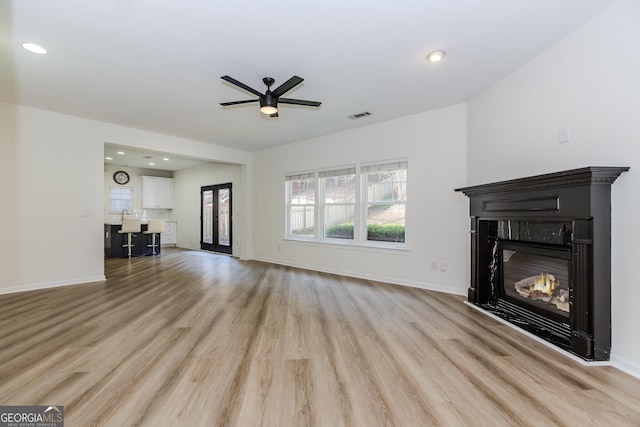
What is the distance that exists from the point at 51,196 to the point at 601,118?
22.4ft

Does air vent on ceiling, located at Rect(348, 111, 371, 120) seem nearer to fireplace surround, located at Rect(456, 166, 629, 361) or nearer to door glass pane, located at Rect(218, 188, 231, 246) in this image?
fireplace surround, located at Rect(456, 166, 629, 361)

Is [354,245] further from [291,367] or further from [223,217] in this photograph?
[223,217]

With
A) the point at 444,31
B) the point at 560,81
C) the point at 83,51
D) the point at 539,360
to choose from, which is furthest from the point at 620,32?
the point at 83,51

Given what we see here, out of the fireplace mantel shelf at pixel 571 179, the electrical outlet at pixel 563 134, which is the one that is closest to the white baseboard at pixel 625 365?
the fireplace mantel shelf at pixel 571 179

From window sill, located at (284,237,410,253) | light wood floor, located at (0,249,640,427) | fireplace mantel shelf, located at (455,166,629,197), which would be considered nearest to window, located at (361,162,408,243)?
window sill, located at (284,237,410,253)

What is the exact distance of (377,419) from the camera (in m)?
1.56

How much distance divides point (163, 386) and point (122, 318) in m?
1.65

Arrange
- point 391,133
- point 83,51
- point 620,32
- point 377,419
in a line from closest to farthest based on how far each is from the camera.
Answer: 1. point 377,419
2. point 620,32
3. point 83,51
4. point 391,133

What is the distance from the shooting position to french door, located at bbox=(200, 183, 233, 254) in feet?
26.7

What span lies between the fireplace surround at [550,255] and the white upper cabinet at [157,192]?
9.45m

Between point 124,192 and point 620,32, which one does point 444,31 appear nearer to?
point 620,32

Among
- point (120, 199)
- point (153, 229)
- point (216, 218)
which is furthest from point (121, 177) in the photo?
point (216, 218)

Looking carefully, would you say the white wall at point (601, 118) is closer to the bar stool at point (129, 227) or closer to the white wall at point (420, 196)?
the white wall at point (420, 196)

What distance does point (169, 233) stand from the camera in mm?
9750
